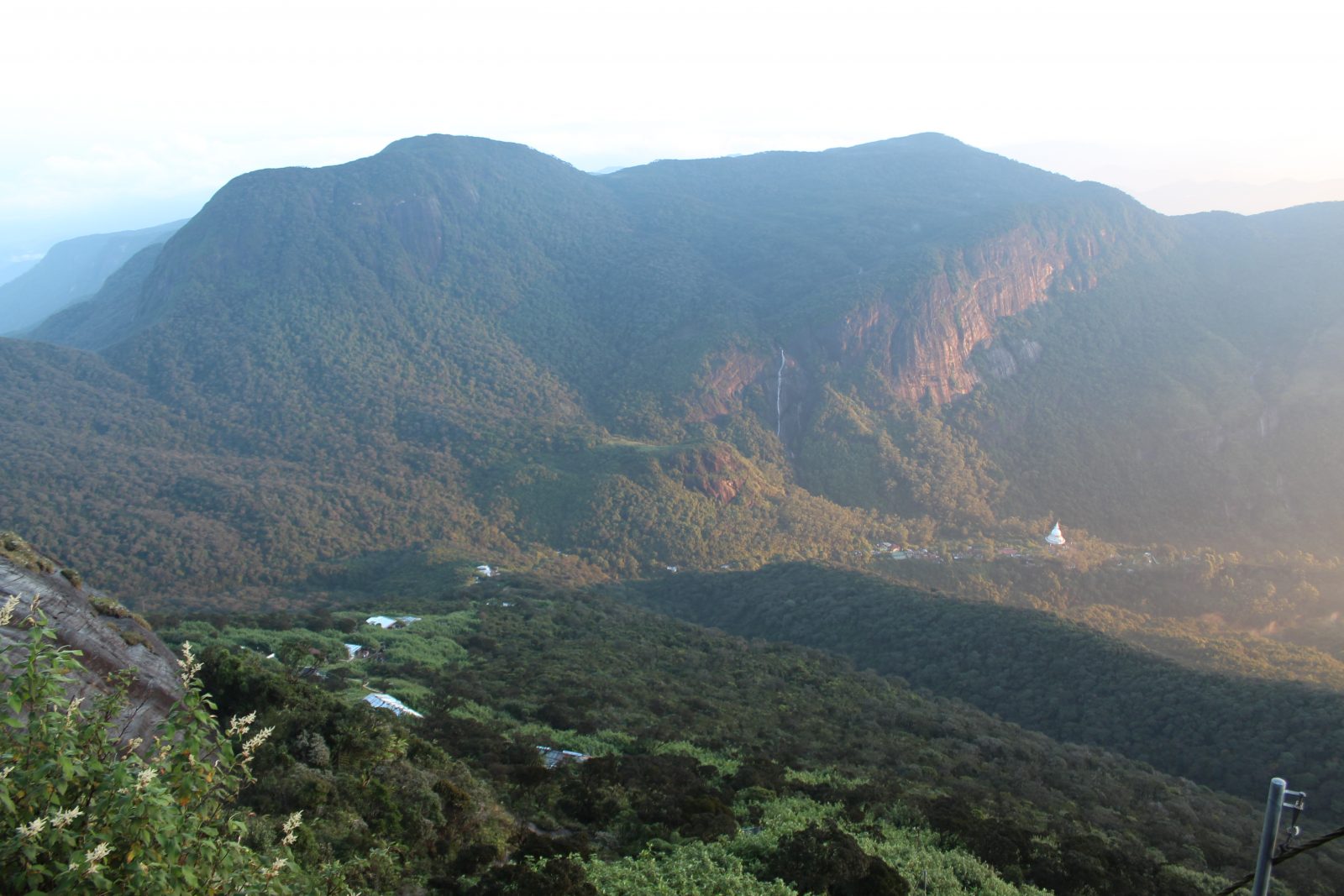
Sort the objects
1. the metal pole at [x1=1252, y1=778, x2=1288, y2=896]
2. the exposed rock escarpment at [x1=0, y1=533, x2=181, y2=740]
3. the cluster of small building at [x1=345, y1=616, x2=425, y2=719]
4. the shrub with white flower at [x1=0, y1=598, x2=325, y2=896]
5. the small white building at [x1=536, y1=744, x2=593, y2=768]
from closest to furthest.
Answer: the shrub with white flower at [x1=0, y1=598, x2=325, y2=896], the metal pole at [x1=1252, y1=778, x2=1288, y2=896], the exposed rock escarpment at [x1=0, y1=533, x2=181, y2=740], the small white building at [x1=536, y1=744, x2=593, y2=768], the cluster of small building at [x1=345, y1=616, x2=425, y2=719]

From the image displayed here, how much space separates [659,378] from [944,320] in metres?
37.8

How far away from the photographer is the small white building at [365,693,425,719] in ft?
83.0

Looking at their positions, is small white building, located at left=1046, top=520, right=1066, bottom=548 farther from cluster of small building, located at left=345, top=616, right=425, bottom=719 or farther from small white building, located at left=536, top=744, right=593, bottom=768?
small white building, located at left=536, top=744, right=593, bottom=768

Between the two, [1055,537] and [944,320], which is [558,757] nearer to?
[1055,537]

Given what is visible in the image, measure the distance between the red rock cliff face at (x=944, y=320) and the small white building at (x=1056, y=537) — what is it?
29.1 m

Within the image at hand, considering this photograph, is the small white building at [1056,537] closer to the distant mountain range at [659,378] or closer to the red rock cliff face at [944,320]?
the distant mountain range at [659,378]

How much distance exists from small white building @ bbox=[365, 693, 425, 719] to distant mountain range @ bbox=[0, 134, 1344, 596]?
135ft

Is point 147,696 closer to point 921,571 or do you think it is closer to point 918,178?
point 921,571

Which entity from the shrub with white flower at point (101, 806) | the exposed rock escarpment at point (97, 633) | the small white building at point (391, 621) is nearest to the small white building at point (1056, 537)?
the small white building at point (391, 621)

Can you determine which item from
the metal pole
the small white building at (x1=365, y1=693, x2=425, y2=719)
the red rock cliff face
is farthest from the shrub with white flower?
the red rock cliff face

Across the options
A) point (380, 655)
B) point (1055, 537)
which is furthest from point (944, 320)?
point (380, 655)

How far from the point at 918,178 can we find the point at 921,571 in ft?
334

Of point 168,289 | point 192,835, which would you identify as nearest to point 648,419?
point 168,289

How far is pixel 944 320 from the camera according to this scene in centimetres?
11731
